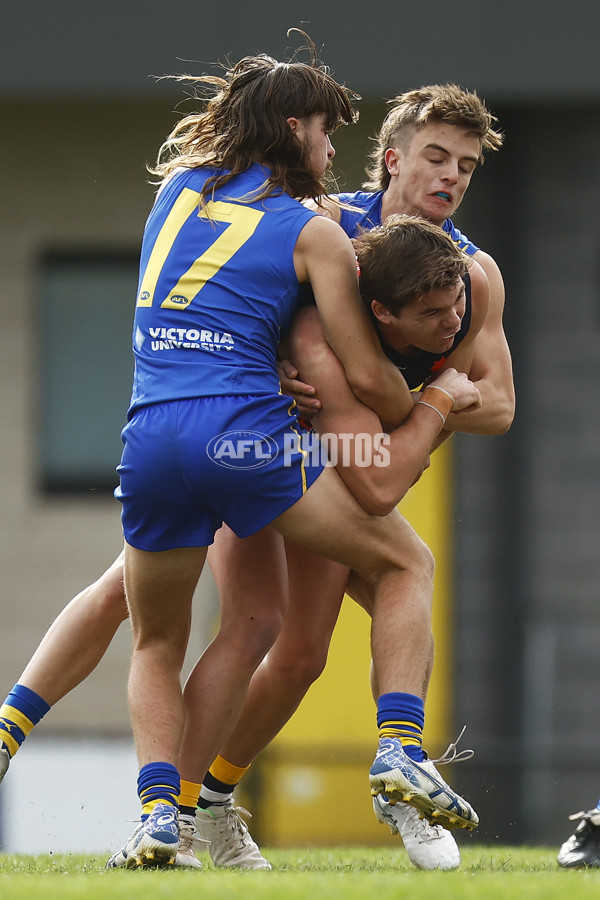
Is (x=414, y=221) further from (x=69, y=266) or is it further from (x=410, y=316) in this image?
(x=69, y=266)

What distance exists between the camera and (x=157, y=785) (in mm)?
3424

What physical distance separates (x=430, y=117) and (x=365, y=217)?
335 mm

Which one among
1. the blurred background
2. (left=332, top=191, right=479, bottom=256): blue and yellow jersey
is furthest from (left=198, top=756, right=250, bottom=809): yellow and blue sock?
the blurred background

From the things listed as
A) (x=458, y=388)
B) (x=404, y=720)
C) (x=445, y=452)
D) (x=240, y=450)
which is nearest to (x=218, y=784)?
(x=404, y=720)

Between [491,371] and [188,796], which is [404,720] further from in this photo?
[491,371]

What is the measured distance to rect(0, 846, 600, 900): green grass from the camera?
267 cm

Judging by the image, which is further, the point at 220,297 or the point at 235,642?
the point at 235,642

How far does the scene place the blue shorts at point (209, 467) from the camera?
3.31 metres

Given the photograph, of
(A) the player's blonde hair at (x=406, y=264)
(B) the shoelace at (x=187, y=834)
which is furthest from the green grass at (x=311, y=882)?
(A) the player's blonde hair at (x=406, y=264)

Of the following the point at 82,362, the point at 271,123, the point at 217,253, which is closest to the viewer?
the point at 217,253

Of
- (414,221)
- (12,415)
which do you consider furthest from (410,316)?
(12,415)

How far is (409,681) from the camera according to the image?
3.41m

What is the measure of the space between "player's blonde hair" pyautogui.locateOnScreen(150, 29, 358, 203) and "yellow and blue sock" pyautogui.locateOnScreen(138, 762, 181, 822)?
139 centimetres

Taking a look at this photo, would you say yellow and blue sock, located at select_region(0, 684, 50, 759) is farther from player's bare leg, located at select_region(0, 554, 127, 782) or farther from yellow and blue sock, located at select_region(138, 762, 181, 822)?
yellow and blue sock, located at select_region(138, 762, 181, 822)
